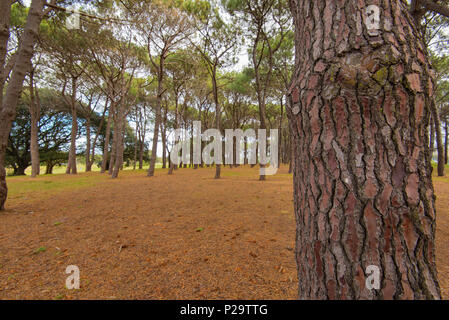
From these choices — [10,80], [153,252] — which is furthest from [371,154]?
[10,80]

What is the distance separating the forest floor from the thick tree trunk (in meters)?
0.95

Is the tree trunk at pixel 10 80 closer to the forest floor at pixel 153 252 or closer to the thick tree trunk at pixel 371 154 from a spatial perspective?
the forest floor at pixel 153 252

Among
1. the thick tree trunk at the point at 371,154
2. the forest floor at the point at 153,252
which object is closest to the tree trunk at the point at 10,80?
the forest floor at the point at 153,252

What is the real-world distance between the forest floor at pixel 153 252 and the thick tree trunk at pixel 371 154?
95cm

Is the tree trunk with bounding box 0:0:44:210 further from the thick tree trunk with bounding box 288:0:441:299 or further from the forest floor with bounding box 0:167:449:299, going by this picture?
the thick tree trunk with bounding box 288:0:441:299

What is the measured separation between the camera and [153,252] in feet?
7.98

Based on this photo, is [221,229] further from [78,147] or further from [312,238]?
[78,147]

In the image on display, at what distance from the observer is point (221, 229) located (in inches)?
128

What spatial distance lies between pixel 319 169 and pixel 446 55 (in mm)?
17269

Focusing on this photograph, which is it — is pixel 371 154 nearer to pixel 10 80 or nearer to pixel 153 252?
pixel 153 252

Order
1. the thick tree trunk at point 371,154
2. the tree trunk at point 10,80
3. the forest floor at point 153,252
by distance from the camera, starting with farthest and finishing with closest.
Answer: the tree trunk at point 10,80 → the forest floor at point 153,252 → the thick tree trunk at point 371,154

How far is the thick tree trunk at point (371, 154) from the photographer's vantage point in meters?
0.92

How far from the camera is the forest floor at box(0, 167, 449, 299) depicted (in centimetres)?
173
